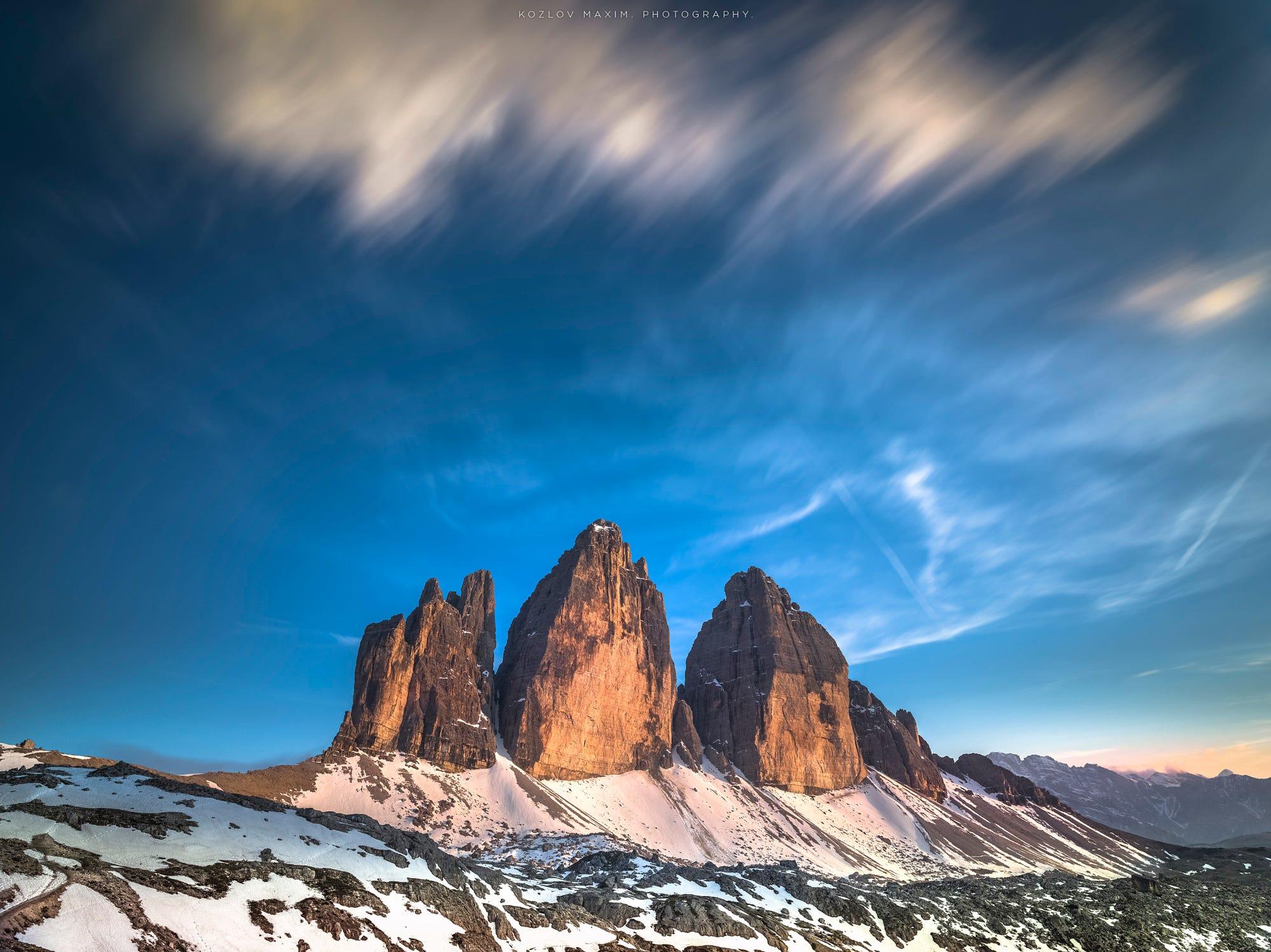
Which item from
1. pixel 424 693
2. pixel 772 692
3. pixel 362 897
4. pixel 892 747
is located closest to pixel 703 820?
pixel 772 692

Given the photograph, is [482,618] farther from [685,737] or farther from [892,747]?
[892,747]

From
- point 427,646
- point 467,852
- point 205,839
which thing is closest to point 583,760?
point 427,646

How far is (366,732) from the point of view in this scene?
9712cm

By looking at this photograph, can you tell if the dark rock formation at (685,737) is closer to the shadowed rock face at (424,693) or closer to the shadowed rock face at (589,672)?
the shadowed rock face at (589,672)

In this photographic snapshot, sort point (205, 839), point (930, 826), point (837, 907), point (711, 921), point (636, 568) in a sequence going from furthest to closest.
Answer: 1. point (636, 568)
2. point (930, 826)
3. point (837, 907)
4. point (711, 921)
5. point (205, 839)

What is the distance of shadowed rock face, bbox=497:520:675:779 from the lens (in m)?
115

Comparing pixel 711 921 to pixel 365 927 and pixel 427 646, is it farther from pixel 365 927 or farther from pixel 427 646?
pixel 427 646

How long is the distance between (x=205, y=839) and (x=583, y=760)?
94634mm

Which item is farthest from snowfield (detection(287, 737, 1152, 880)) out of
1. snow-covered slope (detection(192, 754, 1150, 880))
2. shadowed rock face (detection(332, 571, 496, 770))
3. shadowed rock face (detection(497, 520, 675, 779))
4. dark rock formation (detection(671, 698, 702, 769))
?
shadowed rock face (detection(497, 520, 675, 779))

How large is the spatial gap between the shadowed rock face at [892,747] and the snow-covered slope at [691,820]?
6.15m

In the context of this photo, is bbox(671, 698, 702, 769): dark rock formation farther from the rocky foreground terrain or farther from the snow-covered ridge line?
the snow-covered ridge line

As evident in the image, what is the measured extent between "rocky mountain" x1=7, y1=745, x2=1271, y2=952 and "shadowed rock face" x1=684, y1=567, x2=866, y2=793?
3482 inches

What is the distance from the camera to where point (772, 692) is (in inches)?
6048

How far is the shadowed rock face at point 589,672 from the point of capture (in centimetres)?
11512
